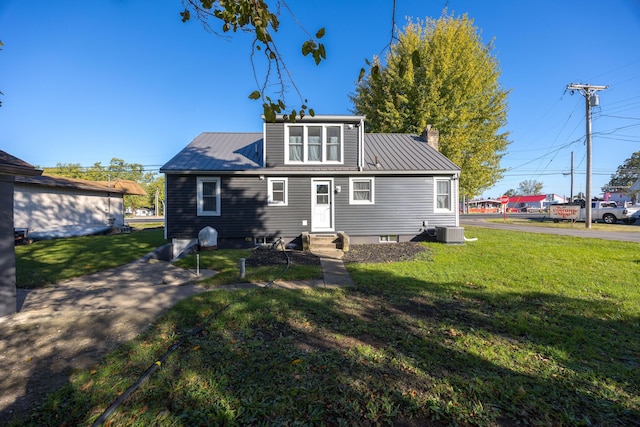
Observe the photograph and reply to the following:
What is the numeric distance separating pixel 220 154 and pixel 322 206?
5.28m

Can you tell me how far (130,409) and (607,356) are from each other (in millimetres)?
4853

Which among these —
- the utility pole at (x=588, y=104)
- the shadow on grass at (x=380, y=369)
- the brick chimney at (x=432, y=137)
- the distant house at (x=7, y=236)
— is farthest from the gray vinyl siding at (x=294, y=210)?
the utility pole at (x=588, y=104)

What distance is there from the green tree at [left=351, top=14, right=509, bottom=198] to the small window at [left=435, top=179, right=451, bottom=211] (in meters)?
6.43

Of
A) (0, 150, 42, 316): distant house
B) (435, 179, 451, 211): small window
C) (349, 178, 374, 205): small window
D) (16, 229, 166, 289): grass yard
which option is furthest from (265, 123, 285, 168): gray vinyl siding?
(0, 150, 42, 316): distant house

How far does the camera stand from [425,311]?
4.43 meters

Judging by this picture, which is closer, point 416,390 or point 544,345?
point 416,390

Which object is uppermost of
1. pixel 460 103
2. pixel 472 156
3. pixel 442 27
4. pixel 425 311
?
pixel 442 27

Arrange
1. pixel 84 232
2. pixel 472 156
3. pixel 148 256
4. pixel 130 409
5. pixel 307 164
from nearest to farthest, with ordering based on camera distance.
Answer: pixel 130 409 < pixel 148 256 < pixel 307 164 < pixel 84 232 < pixel 472 156

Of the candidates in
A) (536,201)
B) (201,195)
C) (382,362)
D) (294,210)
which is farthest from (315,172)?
(536,201)

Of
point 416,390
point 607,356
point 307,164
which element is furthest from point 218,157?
point 607,356

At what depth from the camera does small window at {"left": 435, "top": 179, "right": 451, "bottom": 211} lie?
1231 centimetres

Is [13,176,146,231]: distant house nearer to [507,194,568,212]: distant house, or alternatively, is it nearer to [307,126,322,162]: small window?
[307,126,322,162]: small window

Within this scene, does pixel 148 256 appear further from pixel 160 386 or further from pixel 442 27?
pixel 442 27

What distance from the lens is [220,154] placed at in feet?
41.0
